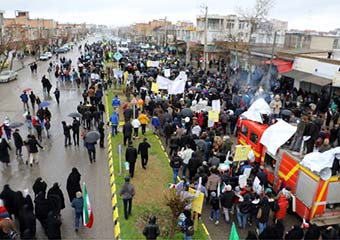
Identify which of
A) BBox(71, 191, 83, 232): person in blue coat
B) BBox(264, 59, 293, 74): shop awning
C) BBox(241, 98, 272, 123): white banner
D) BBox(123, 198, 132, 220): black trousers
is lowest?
BBox(123, 198, 132, 220): black trousers

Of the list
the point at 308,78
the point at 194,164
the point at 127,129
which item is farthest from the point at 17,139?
the point at 308,78

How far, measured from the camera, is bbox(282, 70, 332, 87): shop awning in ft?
73.9

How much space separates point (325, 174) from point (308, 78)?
1617 centimetres

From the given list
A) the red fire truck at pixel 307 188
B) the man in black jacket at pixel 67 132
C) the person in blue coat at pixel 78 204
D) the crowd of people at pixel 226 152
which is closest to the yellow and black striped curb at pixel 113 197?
the crowd of people at pixel 226 152

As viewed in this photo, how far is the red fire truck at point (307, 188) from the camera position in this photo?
10.0 metres

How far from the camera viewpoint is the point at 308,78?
24328 millimetres

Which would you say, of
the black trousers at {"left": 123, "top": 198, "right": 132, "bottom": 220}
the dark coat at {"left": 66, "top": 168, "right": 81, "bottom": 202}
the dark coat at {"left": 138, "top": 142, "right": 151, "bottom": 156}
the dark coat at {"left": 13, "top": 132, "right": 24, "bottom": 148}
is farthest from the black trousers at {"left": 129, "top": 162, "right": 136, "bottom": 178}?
the dark coat at {"left": 13, "top": 132, "right": 24, "bottom": 148}

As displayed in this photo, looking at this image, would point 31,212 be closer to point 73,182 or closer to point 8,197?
point 8,197

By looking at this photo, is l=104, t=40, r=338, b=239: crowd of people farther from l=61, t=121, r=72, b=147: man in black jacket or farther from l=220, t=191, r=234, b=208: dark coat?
l=61, t=121, r=72, b=147: man in black jacket

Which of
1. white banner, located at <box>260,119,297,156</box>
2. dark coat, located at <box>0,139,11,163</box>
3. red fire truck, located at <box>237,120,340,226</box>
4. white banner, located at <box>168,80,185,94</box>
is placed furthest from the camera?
white banner, located at <box>168,80,185,94</box>

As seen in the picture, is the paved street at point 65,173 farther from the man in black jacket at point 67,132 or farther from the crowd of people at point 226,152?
the crowd of people at point 226,152

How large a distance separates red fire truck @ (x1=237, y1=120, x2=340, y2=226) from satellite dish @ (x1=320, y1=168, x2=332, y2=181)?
8cm

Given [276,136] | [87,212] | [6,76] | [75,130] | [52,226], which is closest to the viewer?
[52,226]

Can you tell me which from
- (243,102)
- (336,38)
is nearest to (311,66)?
(243,102)
